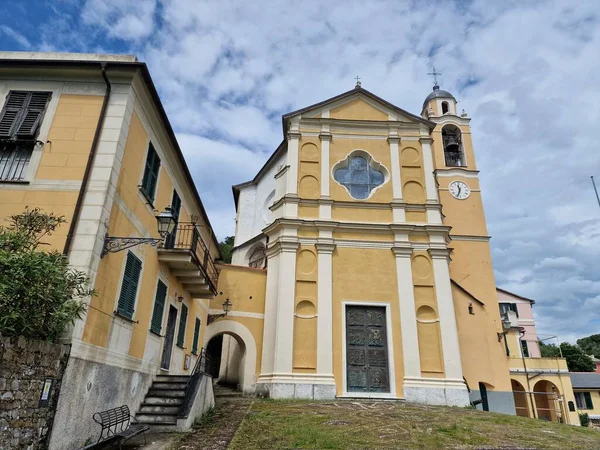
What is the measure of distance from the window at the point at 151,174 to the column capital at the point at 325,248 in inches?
296

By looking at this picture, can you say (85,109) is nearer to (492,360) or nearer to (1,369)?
(1,369)

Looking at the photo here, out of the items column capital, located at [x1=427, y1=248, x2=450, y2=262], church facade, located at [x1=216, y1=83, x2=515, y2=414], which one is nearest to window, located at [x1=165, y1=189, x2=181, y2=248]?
church facade, located at [x1=216, y1=83, x2=515, y2=414]

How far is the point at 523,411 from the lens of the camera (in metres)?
27.2

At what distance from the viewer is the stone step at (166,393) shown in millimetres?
9491

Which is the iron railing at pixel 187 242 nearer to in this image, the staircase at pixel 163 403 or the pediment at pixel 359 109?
the staircase at pixel 163 403

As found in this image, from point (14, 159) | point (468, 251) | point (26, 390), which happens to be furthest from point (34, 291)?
point (468, 251)

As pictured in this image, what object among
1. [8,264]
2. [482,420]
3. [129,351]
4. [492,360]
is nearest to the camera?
A: [8,264]

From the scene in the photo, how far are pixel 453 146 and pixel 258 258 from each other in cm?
1510

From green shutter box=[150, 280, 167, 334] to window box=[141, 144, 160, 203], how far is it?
7.79 ft

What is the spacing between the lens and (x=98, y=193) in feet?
24.9

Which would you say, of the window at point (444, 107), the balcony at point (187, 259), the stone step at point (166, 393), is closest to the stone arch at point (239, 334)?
the balcony at point (187, 259)

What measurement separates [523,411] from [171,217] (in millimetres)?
28942

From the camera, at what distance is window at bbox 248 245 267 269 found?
69.3 ft

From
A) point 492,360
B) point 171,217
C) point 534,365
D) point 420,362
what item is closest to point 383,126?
point 420,362
